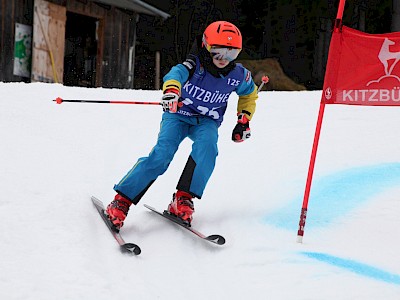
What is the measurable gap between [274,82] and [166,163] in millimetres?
17092

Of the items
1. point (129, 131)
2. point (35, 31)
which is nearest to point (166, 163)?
point (129, 131)

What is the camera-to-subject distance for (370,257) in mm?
3607

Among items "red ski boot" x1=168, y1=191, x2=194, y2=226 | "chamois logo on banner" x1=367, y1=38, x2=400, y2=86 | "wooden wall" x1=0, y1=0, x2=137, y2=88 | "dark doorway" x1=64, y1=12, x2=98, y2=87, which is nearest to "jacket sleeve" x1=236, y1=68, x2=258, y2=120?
"red ski boot" x1=168, y1=191, x2=194, y2=226

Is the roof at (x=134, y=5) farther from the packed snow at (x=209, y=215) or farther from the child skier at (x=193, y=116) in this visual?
the child skier at (x=193, y=116)

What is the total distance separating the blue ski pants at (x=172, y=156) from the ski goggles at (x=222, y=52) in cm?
49

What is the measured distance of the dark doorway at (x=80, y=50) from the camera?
16.0 m

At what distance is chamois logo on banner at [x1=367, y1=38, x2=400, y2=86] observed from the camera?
4.02 m

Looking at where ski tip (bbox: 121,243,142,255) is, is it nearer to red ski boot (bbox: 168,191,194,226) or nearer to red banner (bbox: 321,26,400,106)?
red ski boot (bbox: 168,191,194,226)

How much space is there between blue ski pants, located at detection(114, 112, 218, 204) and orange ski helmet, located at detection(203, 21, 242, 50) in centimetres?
59

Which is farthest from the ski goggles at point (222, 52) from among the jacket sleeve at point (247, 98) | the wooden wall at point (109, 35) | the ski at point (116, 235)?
the wooden wall at point (109, 35)

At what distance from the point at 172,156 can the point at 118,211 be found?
572mm

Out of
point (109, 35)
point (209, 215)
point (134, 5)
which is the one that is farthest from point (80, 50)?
point (209, 215)

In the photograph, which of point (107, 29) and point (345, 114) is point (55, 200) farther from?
point (107, 29)

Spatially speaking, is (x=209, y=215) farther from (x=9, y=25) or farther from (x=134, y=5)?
(x=134, y=5)
